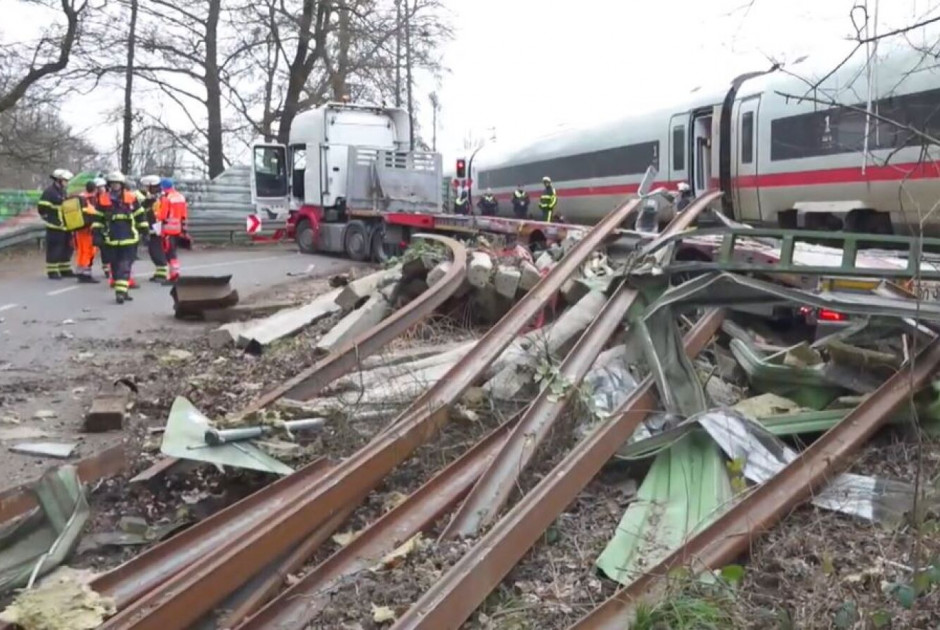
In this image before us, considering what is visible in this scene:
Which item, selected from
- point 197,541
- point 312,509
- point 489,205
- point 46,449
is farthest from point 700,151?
point 197,541

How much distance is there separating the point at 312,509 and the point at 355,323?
385 centimetres

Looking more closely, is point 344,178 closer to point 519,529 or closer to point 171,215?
point 171,215

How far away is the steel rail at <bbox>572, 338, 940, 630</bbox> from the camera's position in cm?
297

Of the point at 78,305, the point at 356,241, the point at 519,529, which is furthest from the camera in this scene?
the point at 356,241

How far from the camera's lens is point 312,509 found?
12.2ft

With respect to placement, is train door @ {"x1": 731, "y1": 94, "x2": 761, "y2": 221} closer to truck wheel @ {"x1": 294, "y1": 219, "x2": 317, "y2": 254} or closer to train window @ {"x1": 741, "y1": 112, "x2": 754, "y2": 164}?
train window @ {"x1": 741, "y1": 112, "x2": 754, "y2": 164}

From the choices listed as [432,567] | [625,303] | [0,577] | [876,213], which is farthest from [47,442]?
[876,213]

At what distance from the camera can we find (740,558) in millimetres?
3324

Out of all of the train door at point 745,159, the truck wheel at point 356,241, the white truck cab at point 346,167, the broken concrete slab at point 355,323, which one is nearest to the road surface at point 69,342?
the broken concrete slab at point 355,323

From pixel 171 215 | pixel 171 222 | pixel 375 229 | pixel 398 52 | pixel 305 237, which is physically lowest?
pixel 305 237

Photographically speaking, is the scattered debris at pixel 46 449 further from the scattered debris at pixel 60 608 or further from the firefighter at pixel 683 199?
the firefighter at pixel 683 199

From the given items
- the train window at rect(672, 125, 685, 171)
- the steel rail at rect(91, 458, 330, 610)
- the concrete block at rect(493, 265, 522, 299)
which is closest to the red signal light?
the concrete block at rect(493, 265, 522, 299)

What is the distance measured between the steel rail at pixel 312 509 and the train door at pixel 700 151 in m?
10.7

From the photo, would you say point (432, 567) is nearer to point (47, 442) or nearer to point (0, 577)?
point (0, 577)
